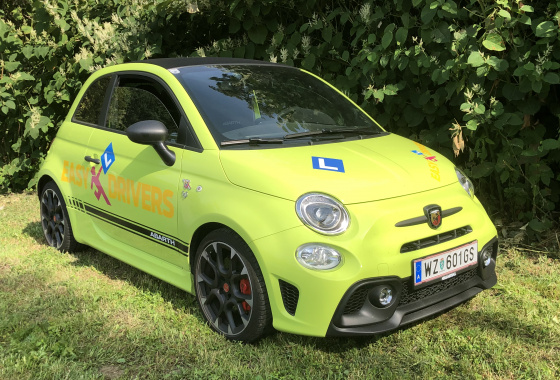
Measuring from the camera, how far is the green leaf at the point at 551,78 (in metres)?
4.27

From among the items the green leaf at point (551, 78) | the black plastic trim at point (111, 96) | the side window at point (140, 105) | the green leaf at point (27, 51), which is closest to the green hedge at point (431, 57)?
the green leaf at point (551, 78)

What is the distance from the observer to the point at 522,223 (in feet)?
16.7

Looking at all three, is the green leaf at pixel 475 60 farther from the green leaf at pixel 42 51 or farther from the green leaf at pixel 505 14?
the green leaf at pixel 42 51

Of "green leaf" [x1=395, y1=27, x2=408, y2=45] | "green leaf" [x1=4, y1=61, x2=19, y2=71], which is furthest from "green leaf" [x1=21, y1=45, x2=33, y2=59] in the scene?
"green leaf" [x1=395, y1=27, x2=408, y2=45]

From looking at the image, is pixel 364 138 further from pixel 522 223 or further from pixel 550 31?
pixel 522 223

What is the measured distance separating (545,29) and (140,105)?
2.90m

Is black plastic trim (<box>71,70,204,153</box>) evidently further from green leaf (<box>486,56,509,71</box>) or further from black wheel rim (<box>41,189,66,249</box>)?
green leaf (<box>486,56,509,71</box>)

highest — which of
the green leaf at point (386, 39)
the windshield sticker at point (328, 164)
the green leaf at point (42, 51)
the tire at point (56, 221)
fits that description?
the green leaf at point (42, 51)

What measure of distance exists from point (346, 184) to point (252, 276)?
68 cm

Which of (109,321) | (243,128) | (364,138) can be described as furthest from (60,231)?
(364,138)

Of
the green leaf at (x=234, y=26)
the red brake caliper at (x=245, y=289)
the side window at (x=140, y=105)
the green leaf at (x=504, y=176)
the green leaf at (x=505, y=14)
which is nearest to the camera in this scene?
the red brake caliper at (x=245, y=289)

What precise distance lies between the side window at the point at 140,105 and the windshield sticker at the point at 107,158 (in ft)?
0.56

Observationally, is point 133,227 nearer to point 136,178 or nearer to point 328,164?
point 136,178

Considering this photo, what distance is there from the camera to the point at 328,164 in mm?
3283
